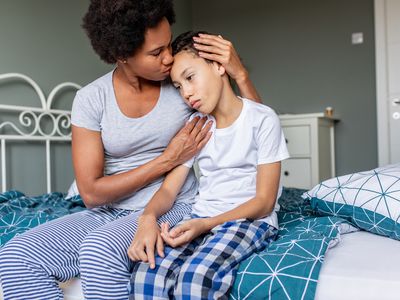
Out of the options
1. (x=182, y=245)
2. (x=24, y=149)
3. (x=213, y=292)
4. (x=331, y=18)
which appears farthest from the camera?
(x=331, y=18)

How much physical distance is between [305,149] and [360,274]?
1903 mm

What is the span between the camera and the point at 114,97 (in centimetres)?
115

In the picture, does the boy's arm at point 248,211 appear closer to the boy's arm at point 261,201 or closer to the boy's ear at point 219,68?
the boy's arm at point 261,201

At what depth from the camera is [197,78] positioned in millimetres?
1058

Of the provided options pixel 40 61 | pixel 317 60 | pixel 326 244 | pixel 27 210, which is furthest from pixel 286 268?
pixel 317 60

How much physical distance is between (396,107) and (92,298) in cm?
245

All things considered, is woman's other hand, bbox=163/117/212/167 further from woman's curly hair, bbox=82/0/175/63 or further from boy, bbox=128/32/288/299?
woman's curly hair, bbox=82/0/175/63

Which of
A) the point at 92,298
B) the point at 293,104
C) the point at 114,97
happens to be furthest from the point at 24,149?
the point at 293,104

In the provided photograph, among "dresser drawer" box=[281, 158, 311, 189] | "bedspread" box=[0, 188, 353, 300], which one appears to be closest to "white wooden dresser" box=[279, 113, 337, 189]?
"dresser drawer" box=[281, 158, 311, 189]

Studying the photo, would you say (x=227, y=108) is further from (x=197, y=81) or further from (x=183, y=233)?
(x=183, y=233)

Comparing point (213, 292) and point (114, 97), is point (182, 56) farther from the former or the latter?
point (213, 292)

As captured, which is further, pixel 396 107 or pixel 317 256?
pixel 396 107

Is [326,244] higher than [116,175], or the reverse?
[116,175]

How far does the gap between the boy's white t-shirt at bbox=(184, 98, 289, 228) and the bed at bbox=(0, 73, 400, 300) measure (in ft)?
0.45
